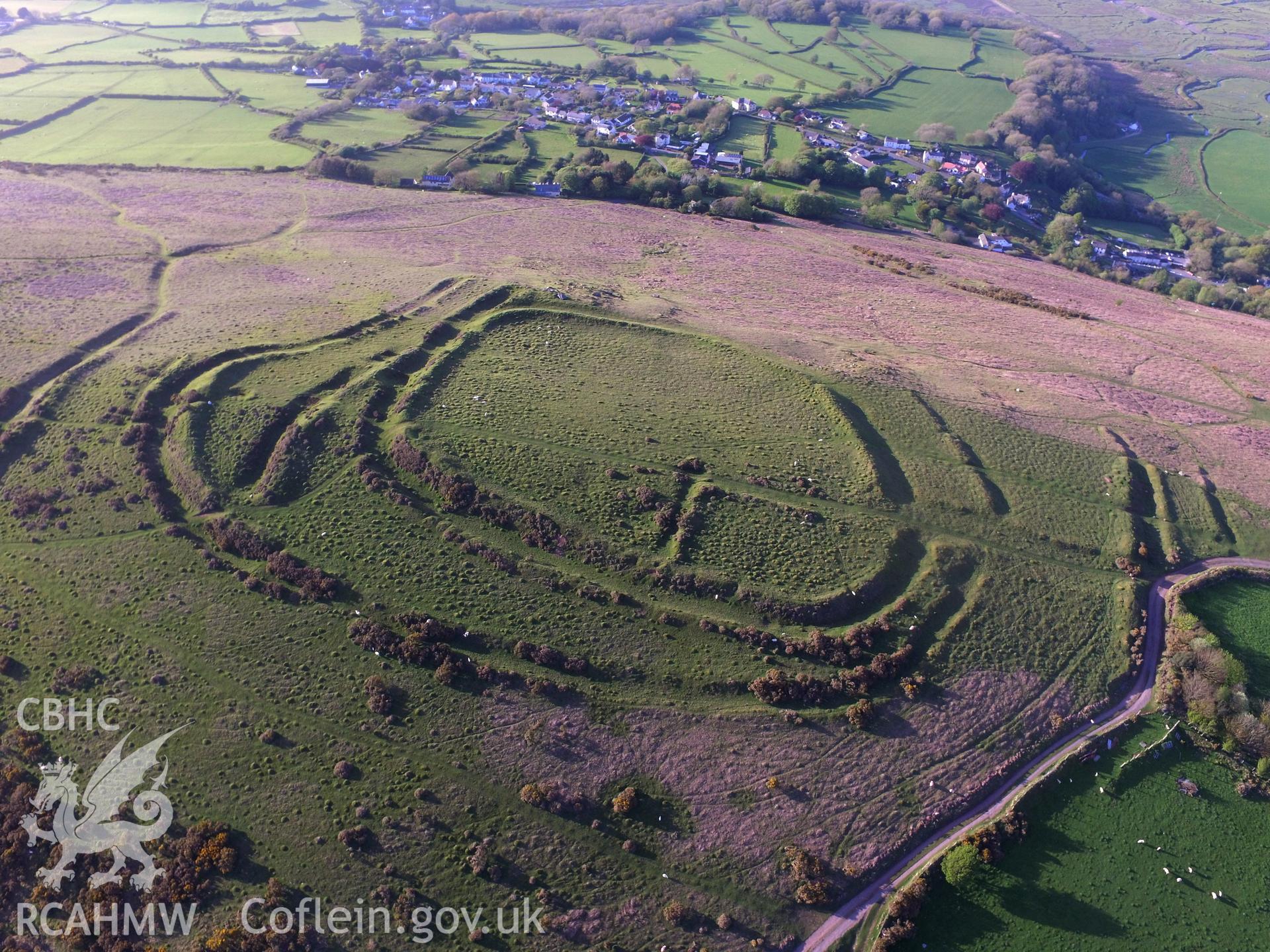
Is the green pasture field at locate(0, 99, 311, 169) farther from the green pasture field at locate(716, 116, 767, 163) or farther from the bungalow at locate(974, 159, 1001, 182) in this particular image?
the bungalow at locate(974, 159, 1001, 182)

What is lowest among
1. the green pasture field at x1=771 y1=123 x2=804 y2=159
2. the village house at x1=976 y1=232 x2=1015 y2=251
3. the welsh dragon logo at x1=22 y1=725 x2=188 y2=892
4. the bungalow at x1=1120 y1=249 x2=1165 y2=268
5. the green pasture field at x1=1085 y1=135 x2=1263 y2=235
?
the welsh dragon logo at x1=22 y1=725 x2=188 y2=892

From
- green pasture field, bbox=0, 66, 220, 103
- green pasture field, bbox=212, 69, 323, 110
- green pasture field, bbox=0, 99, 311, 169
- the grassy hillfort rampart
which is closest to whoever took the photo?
the grassy hillfort rampart

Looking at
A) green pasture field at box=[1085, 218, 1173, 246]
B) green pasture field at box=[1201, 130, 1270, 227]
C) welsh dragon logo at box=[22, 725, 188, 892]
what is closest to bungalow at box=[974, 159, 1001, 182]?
green pasture field at box=[1085, 218, 1173, 246]

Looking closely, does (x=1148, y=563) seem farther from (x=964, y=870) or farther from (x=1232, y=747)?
(x=964, y=870)

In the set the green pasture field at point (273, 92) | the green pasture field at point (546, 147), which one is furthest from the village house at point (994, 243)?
the green pasture field at point (273, 92)

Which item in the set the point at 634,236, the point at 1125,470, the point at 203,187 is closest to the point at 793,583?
the point at 1125,470

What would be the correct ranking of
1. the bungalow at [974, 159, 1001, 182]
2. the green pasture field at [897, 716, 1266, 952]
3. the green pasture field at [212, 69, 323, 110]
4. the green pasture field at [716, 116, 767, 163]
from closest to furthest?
the green pasture field at [897, 716, 1266, 952], the bungalow at [974, 159, 1001, 182], the green pasture field at [716, 116, 767, 163], the green pasture field at [212, 69, 323, 110]
